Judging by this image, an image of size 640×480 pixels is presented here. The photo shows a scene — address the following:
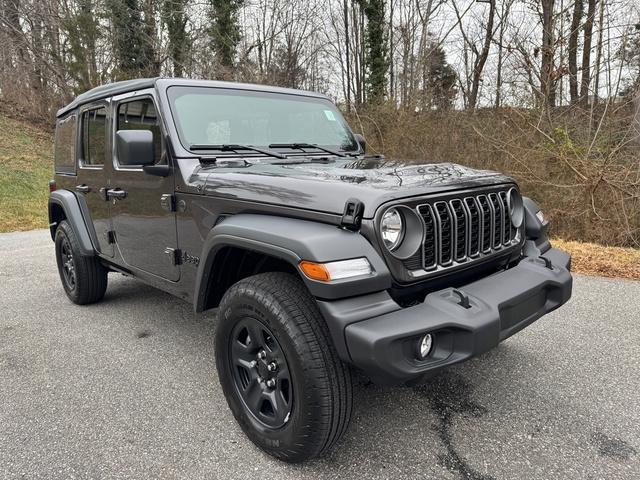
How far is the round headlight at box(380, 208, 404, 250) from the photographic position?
2.10 m

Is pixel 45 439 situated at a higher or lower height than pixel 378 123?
lower

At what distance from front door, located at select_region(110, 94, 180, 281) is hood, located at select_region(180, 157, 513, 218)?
1.15 feet

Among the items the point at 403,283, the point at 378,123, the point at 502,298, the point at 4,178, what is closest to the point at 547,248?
the point at 502,298

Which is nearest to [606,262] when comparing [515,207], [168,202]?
[515,207]

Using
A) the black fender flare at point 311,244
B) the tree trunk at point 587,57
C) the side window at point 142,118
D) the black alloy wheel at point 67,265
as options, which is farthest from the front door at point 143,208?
the tree trunk at point 587,57

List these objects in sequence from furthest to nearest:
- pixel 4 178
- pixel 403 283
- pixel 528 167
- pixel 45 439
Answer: pixel 4 178 → pixel 528 167 → pixel 45 439 → pixel 403 283

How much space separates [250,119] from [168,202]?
0.83 metres

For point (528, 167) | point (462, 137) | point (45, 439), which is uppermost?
point (462, 137)

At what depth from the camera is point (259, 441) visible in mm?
2340

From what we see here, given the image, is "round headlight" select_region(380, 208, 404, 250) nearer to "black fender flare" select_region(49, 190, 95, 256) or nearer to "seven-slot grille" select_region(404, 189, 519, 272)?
"seven-slot grille" select_region(404, 189, 519, 272)

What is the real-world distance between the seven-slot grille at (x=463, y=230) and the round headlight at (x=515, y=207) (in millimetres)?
53

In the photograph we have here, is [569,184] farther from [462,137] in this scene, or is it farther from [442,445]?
[442,445]

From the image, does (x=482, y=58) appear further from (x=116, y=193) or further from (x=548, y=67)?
(x=116, y=193)

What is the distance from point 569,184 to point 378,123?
514cm
